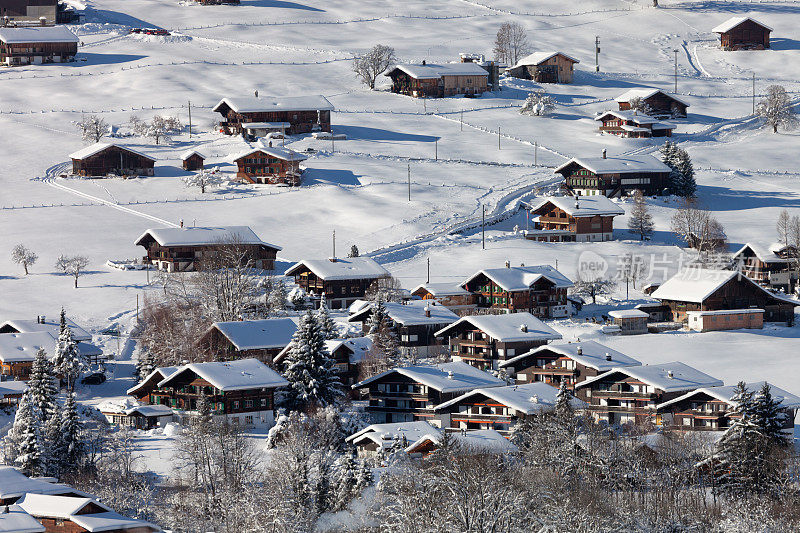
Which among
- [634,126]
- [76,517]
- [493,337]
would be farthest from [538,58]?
[76,517]

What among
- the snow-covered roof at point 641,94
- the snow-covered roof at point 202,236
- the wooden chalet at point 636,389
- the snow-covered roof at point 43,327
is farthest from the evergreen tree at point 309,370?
the snow-covered roof at point 641,94

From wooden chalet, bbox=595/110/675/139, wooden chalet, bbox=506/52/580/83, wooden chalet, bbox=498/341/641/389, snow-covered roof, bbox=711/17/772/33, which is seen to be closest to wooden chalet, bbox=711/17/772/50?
snow-covered roof, bbox=711/17/772/33

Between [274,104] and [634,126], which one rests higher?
[274,104]

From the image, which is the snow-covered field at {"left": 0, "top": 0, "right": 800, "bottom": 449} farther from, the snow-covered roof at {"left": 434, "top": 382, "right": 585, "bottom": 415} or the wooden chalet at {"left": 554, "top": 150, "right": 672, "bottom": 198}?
the snow-covered roof at {"left": 434, "top": 382, "right": 585, "bottom": 415}

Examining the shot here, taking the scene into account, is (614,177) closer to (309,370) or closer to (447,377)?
(447,377)

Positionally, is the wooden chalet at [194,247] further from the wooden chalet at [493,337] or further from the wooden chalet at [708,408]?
the wooden chalet at [708,408]

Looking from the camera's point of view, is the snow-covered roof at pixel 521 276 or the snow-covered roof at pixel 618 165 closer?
the snow-covered roof at pixel 521 276
